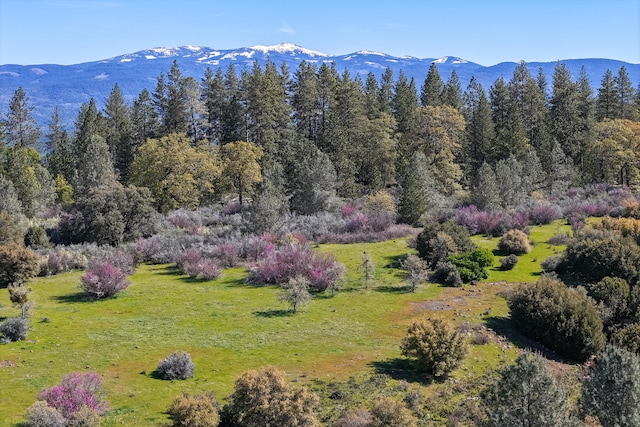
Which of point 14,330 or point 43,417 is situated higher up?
point 43,417

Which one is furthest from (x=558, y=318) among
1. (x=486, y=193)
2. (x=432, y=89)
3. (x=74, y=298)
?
(x=432, y=89)

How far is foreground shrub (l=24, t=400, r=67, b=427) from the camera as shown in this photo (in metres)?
12.0

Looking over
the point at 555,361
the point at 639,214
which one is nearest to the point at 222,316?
the point at 555,361

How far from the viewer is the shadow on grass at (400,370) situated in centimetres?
1633

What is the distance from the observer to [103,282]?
24.1 meters

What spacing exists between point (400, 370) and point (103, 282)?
46.1 ft

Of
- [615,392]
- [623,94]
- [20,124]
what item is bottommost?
[615,392]

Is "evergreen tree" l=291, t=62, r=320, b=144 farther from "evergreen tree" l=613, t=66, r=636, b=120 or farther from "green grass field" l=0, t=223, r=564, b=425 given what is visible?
"evergreen tree" l=613, t=66, r=636, b=120

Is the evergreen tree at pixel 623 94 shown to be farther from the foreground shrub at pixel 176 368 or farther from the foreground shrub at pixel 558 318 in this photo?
the foreground shrub at pixel 176 368

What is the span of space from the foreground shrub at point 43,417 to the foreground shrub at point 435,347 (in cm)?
982

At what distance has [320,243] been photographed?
36.2 m

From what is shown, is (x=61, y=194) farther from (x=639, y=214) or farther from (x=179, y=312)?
(x=639, y=214)

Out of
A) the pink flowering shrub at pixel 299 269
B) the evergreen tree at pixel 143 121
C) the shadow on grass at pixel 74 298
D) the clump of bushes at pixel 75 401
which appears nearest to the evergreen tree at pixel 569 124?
the evergreen tree at pixel 143 121

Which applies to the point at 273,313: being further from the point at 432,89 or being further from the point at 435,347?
the point at 432,89
